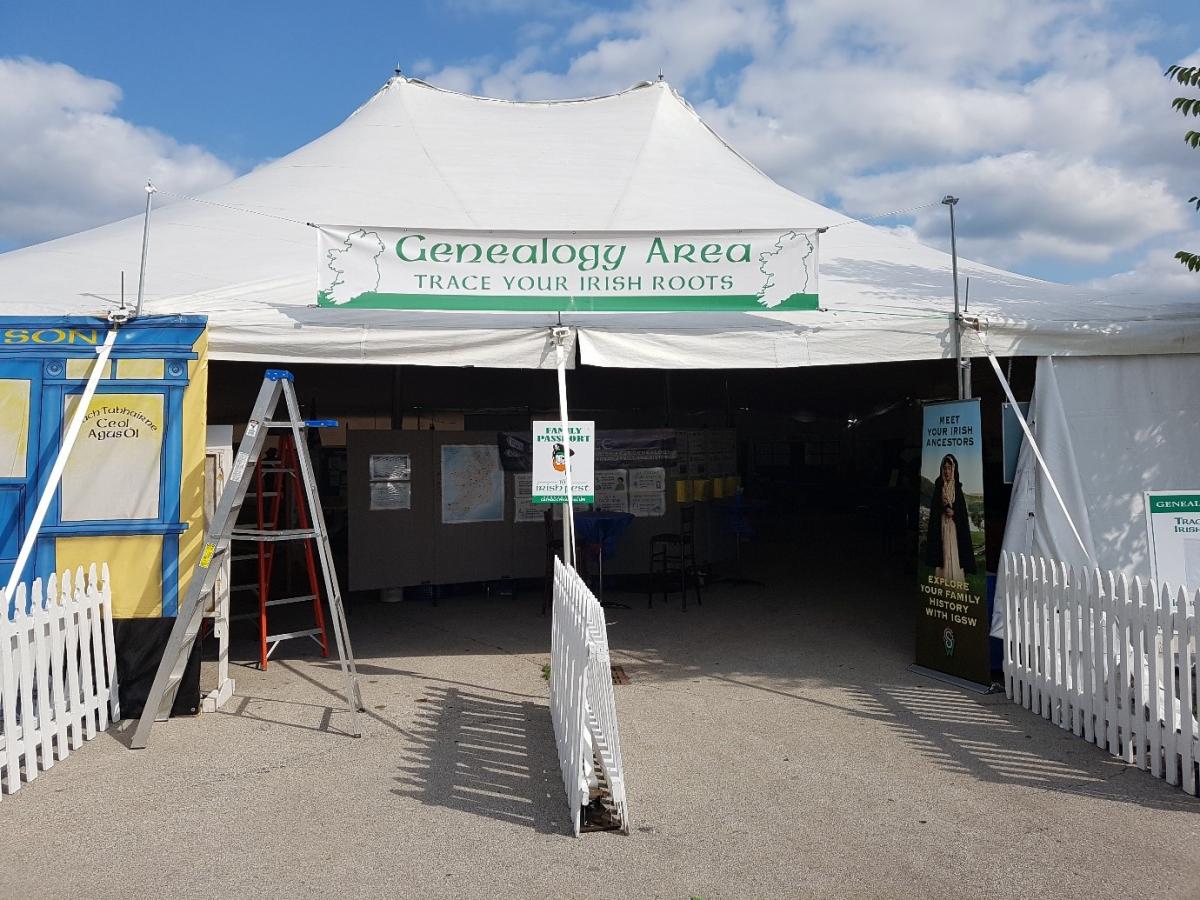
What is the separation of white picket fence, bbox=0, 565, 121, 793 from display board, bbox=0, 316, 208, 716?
0.19 metres

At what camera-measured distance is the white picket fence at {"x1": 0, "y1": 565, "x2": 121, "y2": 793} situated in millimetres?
4551

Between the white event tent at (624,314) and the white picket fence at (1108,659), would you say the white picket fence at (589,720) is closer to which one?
the white event tent at (624,314)

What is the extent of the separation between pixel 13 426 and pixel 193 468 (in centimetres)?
107

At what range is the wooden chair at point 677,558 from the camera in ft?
31.5

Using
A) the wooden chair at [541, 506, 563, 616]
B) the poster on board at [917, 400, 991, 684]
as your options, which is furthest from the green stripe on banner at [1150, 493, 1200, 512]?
the wooden chair at [541, 506, 563, 616]

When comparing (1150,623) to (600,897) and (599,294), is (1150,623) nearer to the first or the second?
(600,897)

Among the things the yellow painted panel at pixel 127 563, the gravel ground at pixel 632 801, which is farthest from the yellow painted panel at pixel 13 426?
the gravel ground at pixel 632 801

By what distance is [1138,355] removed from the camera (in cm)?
641

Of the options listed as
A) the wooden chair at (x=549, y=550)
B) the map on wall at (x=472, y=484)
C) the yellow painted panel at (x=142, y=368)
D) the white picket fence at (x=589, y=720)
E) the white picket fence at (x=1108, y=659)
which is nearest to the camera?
the white picket fence at (x=589, y=720)

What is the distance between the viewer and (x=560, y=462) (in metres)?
5.79

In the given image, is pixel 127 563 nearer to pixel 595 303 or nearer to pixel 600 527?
pixel 595 303

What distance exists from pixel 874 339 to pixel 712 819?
11.3 feet

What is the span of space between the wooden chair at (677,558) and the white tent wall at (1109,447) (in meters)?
3.90

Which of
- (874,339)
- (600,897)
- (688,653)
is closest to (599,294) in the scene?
(874,339)
